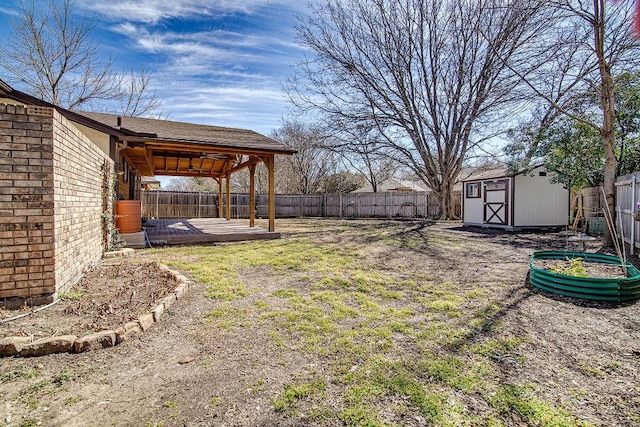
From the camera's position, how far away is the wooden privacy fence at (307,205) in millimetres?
17375

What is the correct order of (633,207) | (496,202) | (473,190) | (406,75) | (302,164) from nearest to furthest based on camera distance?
1. (633,207)
2. (496,202)
3. (473,190)
4. (406,75)
5. (302,164)

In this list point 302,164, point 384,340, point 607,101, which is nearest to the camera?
point 384,340

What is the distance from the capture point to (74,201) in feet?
12.5

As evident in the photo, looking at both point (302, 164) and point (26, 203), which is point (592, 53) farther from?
point (302, 164)

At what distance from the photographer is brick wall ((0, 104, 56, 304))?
2.97m

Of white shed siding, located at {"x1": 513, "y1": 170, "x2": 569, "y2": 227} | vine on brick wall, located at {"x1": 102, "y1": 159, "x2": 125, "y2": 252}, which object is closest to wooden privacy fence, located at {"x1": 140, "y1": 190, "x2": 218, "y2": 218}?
vine on brick wall, located at {"x1": 102, "y1": 159, "x2": 125, "y2": 252}

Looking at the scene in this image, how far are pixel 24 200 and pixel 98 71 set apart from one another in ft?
50.0

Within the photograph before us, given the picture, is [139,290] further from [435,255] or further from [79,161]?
[435,255]

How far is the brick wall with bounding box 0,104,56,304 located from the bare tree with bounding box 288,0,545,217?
13347 mm

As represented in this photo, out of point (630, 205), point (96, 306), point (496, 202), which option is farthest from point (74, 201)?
point (496, 202)

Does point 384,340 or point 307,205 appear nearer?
point 384,340

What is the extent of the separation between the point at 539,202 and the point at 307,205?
41.7 ft

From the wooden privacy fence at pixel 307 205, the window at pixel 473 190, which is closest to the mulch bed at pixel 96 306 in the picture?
the window at pixel 473 190

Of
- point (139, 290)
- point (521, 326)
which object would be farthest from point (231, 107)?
point (521, 326)
